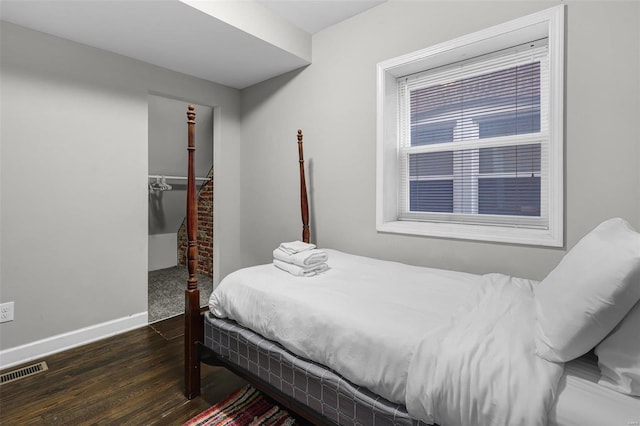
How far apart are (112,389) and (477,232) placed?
2.49 metres

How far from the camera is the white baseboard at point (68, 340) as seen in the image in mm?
2240

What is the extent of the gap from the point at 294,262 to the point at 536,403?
1343 millimetres

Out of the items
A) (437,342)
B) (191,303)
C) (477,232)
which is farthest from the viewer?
(477,232)

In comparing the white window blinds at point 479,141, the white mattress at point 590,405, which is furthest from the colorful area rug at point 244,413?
the white window blinds at point 479,141

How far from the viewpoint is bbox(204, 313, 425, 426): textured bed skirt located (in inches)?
44.4

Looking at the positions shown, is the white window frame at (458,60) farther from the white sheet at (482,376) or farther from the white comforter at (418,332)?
the white sheet at (482,376)

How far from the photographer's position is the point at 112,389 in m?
1.93

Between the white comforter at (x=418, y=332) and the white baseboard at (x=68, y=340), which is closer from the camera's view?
the white comforter at (x=418, y=332)

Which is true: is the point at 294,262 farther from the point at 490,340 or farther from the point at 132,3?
the point at 132,3

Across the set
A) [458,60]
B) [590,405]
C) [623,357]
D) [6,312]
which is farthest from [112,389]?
[458,60]

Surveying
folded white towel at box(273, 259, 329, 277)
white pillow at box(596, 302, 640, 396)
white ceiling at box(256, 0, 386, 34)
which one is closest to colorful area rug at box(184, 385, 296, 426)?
folded white towel at box(273, 259, 329, 277)

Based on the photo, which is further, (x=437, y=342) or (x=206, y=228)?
(x=206, y=228)

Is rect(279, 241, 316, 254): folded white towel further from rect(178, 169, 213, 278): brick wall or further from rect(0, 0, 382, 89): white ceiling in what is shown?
rect(178, 169, 213, 278): brick wall

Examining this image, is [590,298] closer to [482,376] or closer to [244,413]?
[482,376]
